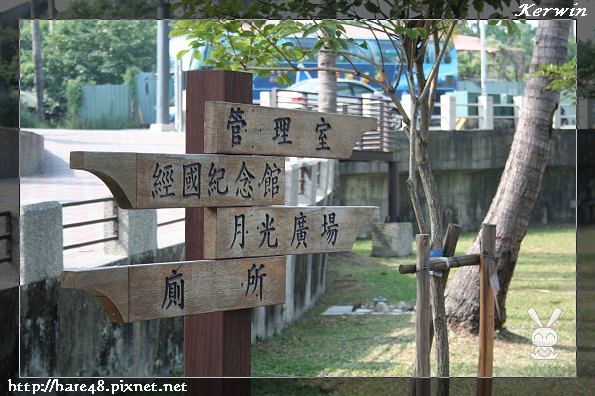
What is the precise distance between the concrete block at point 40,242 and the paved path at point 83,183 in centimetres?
17

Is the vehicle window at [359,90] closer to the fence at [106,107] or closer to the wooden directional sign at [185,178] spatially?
the fence at [106,107]

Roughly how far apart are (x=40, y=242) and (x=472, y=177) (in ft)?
54.3

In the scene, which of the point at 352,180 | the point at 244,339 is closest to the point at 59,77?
the point at 352,180

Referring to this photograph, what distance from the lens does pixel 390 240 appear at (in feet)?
59.5

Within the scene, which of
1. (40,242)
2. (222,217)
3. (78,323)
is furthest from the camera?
(78,323)

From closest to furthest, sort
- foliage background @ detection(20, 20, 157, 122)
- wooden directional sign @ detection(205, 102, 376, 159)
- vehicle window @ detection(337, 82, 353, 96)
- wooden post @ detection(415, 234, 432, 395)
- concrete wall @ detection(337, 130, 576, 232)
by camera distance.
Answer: wooden directional sign @ detection(205, 102, 376, 159)
wooden post @ detection(415, 234, 432, 395)
foliage background @ detection(20, 20, 157, 122)
concrete wall @ detection(337, 130, 576, 232)
vehicle window @ detection(337, 82, 353, 96)

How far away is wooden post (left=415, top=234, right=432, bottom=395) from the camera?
209 inches

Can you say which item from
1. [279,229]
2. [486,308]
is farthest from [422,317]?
[279,229]

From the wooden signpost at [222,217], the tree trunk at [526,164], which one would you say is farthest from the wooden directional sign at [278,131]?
the tree trunk at [526,164]

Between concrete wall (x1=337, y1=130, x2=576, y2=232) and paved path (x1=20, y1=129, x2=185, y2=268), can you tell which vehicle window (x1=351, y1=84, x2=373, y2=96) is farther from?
paved path (x1=20, y1=129, x2=185, y2=268)

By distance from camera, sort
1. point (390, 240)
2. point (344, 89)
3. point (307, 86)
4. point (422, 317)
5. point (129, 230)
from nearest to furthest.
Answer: point (422, 317), point (129, 230), point (390, 240), point (307, 86), point (344, 89)

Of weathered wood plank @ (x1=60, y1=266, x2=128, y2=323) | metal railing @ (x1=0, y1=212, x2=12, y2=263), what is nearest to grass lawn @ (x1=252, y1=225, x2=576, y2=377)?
metal railing @ (x1=0, y1=212, x2=12, y2=263)

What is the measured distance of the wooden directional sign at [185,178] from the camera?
3898 millimetres

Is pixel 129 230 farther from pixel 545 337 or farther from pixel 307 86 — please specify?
pixel 307 86
